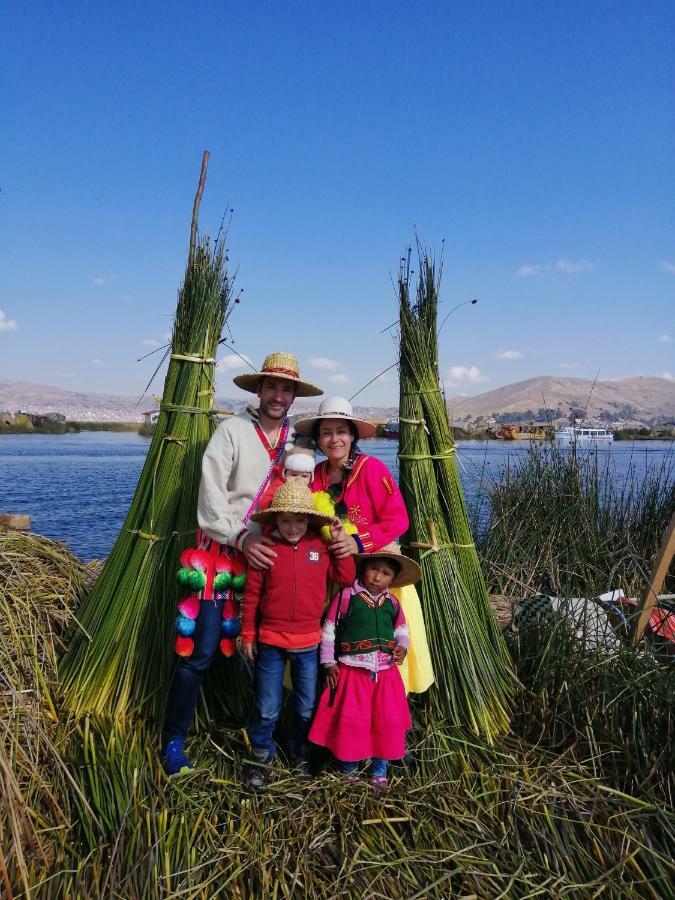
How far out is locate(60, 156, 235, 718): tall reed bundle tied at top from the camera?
10.5ft

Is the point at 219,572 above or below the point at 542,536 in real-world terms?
above

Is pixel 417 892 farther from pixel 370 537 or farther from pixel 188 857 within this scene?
pixel 370 537

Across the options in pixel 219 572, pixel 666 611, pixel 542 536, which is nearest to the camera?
pixel 219 572

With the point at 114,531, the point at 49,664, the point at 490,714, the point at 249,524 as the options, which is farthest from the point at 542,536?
the point at 114,531

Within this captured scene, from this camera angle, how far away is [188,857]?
7.52ft

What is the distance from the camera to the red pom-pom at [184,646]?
2.87 metres

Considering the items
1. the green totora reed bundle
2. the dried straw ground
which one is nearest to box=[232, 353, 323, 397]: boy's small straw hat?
the green totora reed bundle

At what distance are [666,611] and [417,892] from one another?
2.32m

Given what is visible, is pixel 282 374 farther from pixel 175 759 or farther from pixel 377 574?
pixel 175 759

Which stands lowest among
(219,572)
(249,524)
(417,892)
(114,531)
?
(114,531)

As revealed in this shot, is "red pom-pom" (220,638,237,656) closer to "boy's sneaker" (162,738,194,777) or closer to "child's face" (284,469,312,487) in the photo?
"boy's sneaker" (162,738,194,777)

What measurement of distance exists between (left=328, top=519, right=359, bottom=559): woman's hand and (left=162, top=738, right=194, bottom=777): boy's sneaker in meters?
1.12

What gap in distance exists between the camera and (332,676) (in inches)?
112

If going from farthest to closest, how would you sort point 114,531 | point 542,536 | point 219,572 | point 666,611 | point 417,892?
point 114,531, point 542,536, point 666,611, point 219,572, point 417,892
